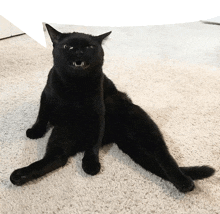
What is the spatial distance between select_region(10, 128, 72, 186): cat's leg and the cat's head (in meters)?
0.27

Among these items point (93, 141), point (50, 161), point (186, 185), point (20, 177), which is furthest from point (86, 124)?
point (186, 185)

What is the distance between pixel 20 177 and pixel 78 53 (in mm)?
425

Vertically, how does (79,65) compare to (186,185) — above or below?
above

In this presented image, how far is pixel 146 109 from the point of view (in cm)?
124

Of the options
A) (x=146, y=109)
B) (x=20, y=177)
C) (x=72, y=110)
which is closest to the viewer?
(x=20, y=177)

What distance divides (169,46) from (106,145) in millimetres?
1419

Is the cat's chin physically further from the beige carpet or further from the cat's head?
the beige carpet

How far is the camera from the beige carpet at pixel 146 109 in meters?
0.77

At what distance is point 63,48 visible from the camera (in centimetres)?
80

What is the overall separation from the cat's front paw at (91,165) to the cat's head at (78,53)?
12.2 inches

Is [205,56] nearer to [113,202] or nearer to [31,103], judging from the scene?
[31,103]

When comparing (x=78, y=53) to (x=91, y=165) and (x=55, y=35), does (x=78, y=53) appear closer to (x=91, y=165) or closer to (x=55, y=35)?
(x=55, y=35)

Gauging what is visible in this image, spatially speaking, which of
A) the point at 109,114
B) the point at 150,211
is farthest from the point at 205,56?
the point at 150,211

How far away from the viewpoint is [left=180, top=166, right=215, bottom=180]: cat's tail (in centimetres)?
82
